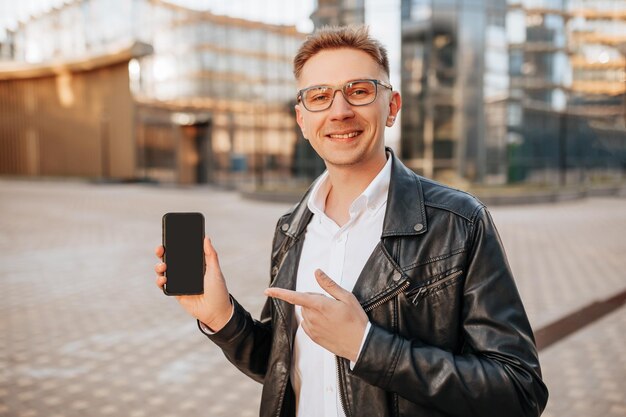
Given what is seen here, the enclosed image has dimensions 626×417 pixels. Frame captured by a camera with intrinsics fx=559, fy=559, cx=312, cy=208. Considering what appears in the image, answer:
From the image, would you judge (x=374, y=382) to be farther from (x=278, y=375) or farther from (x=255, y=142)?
(x=255, y=142)

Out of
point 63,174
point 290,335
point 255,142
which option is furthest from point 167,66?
point 290,335

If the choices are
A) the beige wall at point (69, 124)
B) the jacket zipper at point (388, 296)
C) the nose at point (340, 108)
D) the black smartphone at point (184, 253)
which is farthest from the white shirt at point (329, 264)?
the beige wall at point (69, 124)

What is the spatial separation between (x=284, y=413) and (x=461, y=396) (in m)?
0.63

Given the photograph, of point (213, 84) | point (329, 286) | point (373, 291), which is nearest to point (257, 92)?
point (213, 84)

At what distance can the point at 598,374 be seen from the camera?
15.7ft

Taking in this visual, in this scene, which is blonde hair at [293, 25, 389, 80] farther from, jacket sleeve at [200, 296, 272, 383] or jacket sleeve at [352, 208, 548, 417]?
jacket sleeve at [200, 296, 272, 383]

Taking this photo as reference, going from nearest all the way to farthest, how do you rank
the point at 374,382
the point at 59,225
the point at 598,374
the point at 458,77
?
the point at 374,382 < the point at 598,374 < the point at 59,225 < the point at 458,77

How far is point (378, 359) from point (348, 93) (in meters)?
0.77

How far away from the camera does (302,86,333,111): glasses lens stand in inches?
66.0

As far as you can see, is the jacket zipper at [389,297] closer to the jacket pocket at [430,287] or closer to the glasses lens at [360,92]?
the jacket pocket at [430,287]

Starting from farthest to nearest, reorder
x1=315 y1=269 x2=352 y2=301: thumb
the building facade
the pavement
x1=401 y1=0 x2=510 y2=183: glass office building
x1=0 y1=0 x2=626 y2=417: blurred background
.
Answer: the building facade
x1=401 y1=0 x2=510 y2=183: glass office building
x1=0 y1=0 x2=626 y2=417: blurred background
the pavement
x1=315 y1=269 x2=352 y2=301: thumb

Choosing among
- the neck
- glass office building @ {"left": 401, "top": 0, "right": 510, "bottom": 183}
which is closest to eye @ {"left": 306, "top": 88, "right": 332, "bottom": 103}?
the neck

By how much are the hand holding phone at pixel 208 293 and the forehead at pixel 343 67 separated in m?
0.61

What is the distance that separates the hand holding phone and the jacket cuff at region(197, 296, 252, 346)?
0.07 ft
